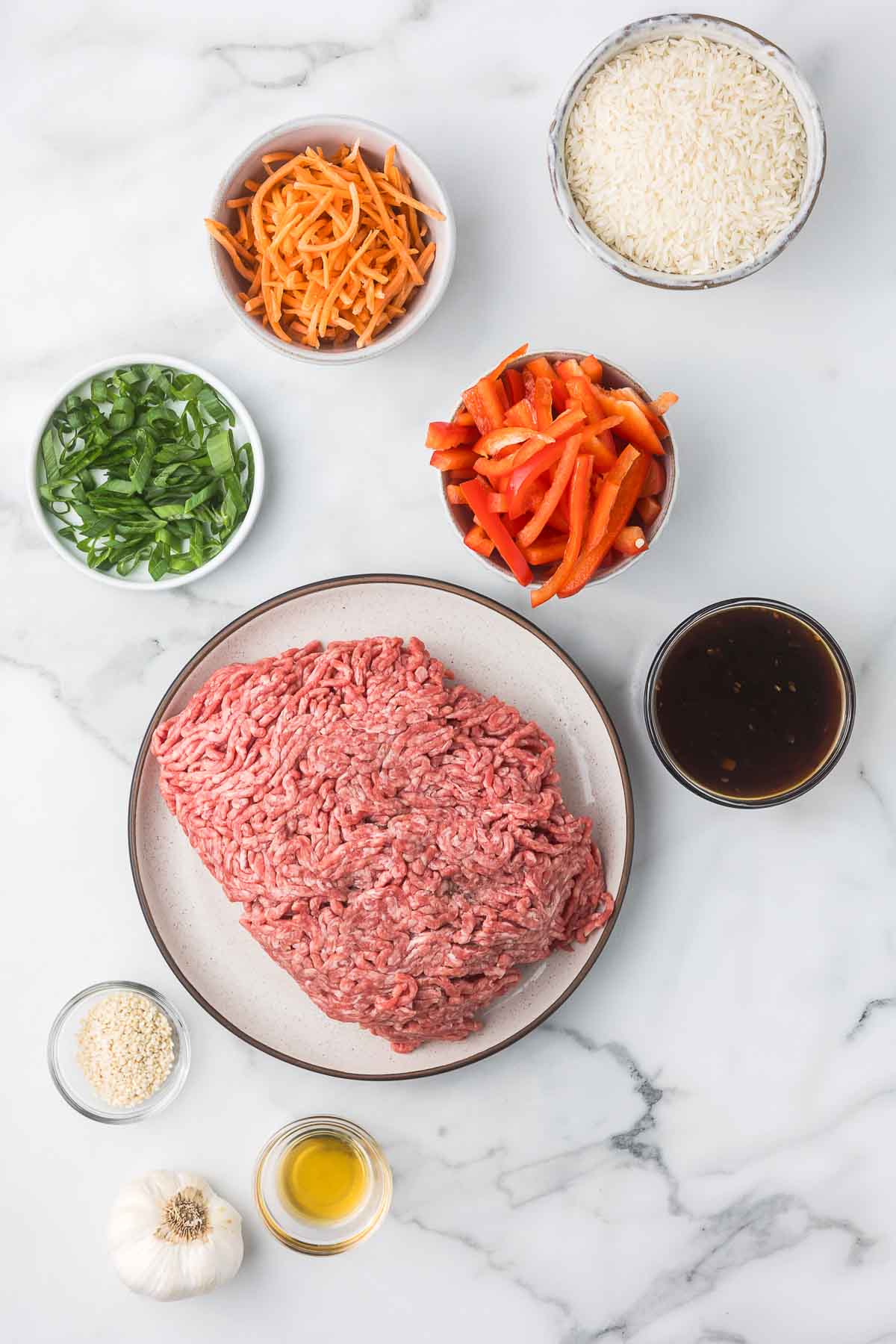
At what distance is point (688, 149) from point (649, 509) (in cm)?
79

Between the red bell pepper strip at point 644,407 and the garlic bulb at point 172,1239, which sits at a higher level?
the red bell pepper strip at point 644,407

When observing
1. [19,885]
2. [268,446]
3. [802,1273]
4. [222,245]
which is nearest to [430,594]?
[268,446]

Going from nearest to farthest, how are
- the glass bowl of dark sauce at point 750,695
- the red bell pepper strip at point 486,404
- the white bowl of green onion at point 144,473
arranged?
the red bell pepper strip at point 486,404 → the glass bowl of dark sauce at point 750,695 → the white bowl of green onion at point 144,473

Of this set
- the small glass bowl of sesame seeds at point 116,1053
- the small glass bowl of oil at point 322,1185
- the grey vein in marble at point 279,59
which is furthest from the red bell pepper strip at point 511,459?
the small glass bowl of oil at point 322,1185

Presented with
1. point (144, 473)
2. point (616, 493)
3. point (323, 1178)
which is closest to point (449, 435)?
point (616, 493)

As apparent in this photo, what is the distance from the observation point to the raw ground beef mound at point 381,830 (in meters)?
2.37

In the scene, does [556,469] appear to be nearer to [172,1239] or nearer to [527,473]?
[527,473]

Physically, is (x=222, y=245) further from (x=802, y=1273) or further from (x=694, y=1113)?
(x=802, y=1273)

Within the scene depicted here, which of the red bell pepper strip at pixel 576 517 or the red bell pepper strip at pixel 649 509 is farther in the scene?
the red bell pepper strip at pixel 649 509

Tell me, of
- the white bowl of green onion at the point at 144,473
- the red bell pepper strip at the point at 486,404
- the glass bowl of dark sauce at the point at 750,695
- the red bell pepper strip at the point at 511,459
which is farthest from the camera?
the white bowl of green onion at the point at 144,473

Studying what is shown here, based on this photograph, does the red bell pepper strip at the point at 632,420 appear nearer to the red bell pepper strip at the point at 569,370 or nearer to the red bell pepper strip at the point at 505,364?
the red bell pepper strip at the point at 569,370

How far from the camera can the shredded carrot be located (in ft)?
7.93

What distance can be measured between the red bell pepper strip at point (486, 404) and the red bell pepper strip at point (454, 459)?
0.21ft

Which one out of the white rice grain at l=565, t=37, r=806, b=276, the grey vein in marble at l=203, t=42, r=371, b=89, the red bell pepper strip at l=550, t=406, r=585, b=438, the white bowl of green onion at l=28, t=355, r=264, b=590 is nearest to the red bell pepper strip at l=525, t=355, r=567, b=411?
the red bell pepper strip at l=550, t=406, r=585, b=438
